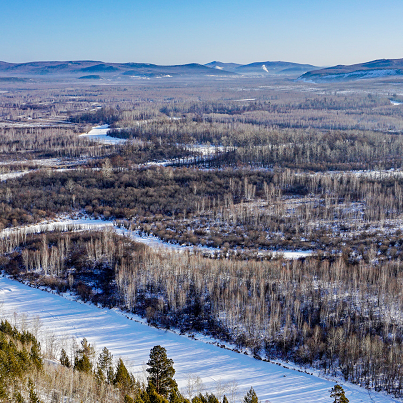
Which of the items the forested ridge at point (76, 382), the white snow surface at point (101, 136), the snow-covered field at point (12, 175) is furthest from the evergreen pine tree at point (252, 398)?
the white snow surface at point (101, 136)

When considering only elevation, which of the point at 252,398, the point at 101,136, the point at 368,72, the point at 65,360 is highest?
the point at 368,72

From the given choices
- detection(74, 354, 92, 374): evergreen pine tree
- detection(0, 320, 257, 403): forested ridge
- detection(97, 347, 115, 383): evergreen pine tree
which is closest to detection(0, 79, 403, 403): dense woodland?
detection(0, 320, 257, 403): forested ridge

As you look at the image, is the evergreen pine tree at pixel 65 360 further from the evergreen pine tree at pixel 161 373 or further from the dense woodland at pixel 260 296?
the dense woodland at pixel 260 296

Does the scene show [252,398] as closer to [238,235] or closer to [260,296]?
[260,296]

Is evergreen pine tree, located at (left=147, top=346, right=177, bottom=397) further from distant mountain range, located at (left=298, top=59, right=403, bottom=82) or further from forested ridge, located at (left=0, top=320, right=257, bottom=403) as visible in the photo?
distant mountain range, located at (left=298, top=59, right=403, bottom=82)

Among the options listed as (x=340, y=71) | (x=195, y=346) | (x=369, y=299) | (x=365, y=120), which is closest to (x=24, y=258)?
(x=195, y=346)


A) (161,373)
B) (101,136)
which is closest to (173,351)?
(161,373)

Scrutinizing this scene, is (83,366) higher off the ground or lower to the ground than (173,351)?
higher
